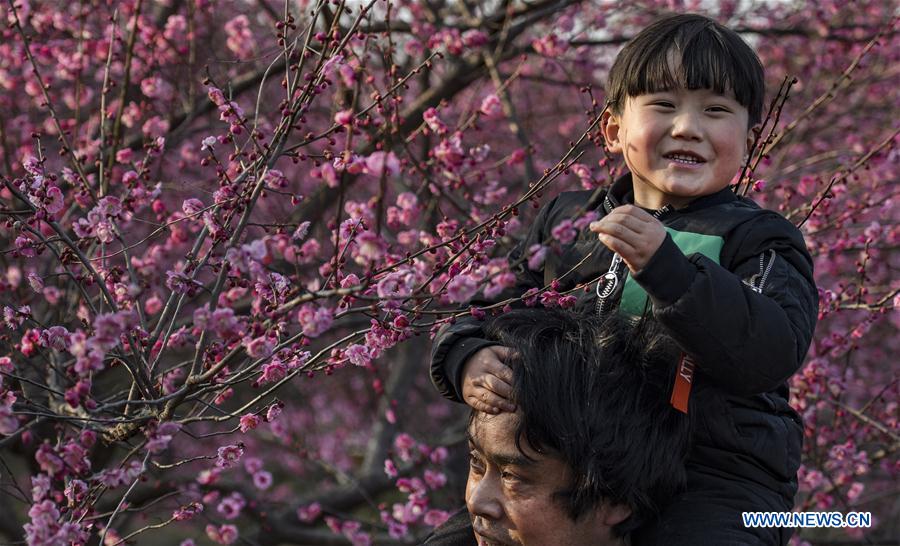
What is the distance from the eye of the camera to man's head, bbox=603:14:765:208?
246 cm

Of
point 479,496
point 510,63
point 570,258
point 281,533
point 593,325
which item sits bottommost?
point 281,533

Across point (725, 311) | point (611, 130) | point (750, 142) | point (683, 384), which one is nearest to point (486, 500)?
point (683, 384)

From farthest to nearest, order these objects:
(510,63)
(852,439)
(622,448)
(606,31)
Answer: (510,63)
(606,31)
(852,439)
(622,448)

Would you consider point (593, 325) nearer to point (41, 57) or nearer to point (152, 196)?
point (152, 196)

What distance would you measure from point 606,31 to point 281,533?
3.50 m

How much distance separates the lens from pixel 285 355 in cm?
243

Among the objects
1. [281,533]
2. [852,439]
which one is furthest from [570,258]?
[281,533]

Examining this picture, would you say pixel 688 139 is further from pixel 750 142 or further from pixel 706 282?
pixel 750 142

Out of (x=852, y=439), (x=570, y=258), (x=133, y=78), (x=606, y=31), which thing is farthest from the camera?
(x=606, y=31)

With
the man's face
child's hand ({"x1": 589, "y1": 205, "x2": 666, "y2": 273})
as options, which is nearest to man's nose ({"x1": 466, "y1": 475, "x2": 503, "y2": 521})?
the man's face

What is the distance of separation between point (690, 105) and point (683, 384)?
671 mm

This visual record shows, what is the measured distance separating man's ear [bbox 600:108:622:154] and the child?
3 centimetres

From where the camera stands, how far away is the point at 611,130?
9.05 ft

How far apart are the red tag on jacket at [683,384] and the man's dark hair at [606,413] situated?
0.09 m
